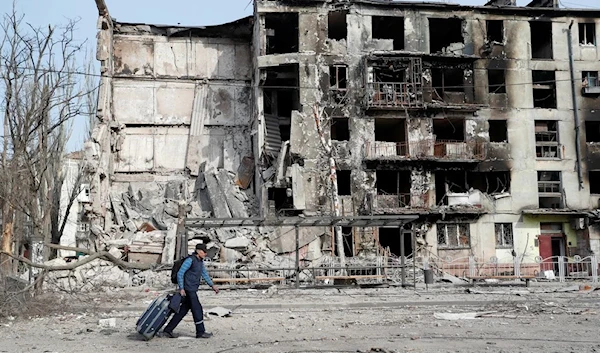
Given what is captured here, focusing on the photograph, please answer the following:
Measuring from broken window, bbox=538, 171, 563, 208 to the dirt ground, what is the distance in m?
19.4

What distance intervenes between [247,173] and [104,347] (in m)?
28.3

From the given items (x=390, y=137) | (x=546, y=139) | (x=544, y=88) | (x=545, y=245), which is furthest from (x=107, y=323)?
(x=544, y=88)

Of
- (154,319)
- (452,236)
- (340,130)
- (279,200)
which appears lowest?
(154,319)

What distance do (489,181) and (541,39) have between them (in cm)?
1065

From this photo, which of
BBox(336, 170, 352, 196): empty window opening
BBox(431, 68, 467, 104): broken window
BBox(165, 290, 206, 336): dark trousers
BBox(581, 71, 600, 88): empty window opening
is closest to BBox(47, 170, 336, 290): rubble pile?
BBox(336, 170, 352, 196): empty window opening

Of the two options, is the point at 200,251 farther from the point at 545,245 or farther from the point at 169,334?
the point at 545,245

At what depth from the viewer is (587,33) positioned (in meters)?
41.4

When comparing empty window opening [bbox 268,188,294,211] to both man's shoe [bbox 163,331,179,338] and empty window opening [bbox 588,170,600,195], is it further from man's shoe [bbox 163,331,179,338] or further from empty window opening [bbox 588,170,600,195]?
man's shoe [bbox 163,331,179,338]

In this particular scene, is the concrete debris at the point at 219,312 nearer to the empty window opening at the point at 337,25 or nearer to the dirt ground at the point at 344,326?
the dirt ground at the point at 344,326

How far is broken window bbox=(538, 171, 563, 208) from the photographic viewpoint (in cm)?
3912

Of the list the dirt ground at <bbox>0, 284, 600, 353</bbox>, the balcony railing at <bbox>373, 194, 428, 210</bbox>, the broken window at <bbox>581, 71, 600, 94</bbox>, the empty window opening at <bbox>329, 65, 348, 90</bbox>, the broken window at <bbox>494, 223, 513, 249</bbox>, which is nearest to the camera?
the dirt ground at <bbox>0, 284, 600, 353</bbox>

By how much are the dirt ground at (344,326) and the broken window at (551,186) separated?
63.5ft

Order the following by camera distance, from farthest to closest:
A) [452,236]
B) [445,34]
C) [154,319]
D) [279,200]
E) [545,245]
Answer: [445,34], [545,245], [279,200], [452,236], [154,319]

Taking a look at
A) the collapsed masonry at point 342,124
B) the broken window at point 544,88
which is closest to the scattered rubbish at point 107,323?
the collapsed masonry at point 342,124
